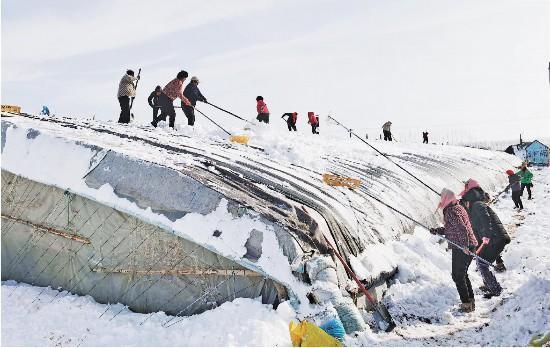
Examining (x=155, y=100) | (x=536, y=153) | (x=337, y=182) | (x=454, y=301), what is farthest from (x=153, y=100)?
(x=536, y=153)

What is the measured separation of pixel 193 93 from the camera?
13.1 metres

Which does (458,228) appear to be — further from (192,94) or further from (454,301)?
(192,94)

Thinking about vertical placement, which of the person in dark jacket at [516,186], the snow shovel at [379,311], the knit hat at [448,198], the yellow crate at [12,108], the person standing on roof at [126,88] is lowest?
the person in dark jacket at [516,186]

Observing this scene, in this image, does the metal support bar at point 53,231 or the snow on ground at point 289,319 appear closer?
the snow on ground at point 289,319

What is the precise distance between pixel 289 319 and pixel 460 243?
276cm

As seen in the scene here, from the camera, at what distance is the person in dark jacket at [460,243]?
6.50 m

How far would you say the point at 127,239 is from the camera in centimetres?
669

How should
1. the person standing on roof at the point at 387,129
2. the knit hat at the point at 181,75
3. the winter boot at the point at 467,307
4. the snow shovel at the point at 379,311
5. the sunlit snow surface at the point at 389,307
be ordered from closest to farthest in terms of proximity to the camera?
the sunlit snow surface at the point at 389,307 < the snow shovel at the point at 379,311 < the winter boot at the point at 467,307 < the knit hat at the point at 181,75 < the person standing on roof at the point at 387,129

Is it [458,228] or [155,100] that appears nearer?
[458,228]

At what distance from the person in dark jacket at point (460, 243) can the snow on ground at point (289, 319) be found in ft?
0.84

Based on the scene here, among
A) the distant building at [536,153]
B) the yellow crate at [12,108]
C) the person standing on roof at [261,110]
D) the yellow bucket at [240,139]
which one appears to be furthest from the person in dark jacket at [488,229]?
the distant building at [536,153]

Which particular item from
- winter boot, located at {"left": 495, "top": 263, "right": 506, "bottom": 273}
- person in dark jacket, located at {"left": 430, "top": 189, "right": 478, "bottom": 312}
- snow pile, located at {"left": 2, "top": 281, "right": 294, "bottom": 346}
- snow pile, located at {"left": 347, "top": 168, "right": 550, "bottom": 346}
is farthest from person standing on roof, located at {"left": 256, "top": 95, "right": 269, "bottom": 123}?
snow pile, located at {"left": 2, "top": 281, "right": 294, "bottom": 346}

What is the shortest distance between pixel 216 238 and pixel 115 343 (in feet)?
5.57

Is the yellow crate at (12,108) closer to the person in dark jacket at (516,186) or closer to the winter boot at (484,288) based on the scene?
the winter boot at (484,288)
